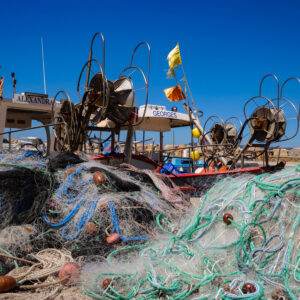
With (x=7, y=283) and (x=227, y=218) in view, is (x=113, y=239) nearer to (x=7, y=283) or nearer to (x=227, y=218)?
(x=7, y=283)

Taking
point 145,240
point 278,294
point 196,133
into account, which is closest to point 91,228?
point 145,240

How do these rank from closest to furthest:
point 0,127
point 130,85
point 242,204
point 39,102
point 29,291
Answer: point 29,291 < point 242,204 < point 130,85 < point 0,127 < point 39,102

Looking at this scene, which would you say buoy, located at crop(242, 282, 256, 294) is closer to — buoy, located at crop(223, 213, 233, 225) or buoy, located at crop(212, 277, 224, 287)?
buoy, located at crop(212, 277, 224, 287)

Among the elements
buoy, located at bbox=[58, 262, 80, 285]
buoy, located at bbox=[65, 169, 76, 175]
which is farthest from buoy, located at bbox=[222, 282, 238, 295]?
buoy, located at bbox=[65, 169, 76, 175]

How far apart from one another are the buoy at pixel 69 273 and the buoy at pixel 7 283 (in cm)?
36

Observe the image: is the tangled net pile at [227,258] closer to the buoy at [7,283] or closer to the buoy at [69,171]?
the buoy at [7,283]

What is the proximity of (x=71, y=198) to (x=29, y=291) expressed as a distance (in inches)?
51.4

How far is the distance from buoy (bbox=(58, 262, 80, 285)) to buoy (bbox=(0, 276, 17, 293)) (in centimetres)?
36

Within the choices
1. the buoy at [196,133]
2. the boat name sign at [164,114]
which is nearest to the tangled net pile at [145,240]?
the boat name sign at [164,114]

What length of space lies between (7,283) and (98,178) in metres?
1.66

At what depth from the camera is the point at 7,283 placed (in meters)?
2.52

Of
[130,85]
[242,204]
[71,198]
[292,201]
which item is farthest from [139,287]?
[130,85]

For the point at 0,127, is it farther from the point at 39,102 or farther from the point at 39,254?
the point at 39,254

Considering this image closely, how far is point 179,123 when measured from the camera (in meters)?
12.6
